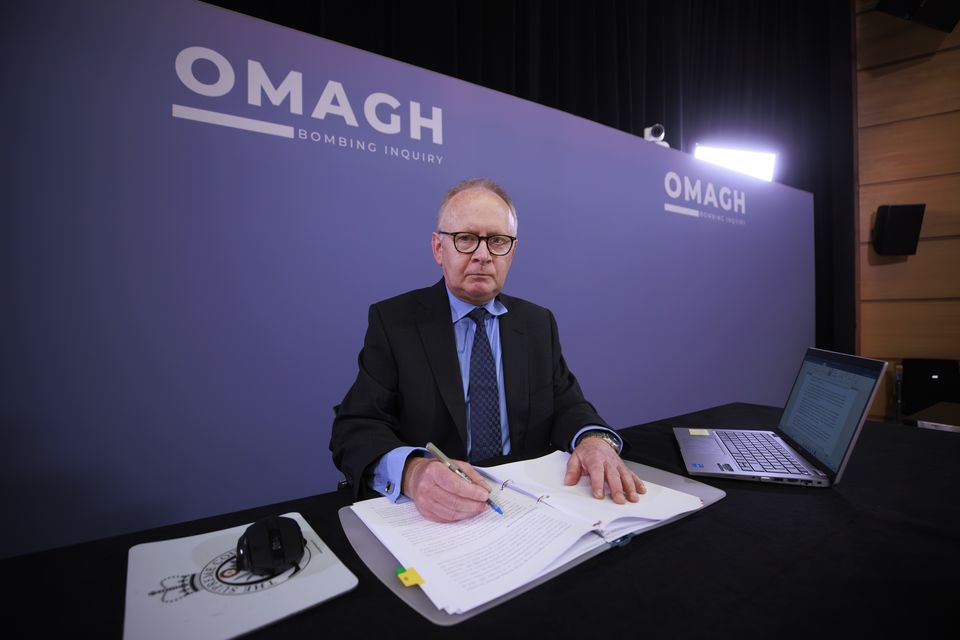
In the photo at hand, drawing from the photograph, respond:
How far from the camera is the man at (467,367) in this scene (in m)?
1.26

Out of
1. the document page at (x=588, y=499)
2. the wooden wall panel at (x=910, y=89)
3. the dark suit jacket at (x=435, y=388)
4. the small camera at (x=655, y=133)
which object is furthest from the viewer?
the wooden wall panel at (x=910, y=89)

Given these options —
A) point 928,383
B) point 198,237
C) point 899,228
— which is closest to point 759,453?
point 198,237

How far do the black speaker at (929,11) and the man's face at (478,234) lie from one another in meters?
5.04

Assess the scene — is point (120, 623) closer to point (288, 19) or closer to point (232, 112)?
point (232, 112)

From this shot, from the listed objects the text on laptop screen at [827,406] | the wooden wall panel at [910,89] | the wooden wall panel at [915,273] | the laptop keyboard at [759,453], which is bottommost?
the laptop keyboard at [759,453]

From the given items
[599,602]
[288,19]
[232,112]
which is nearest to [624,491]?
[599,602]

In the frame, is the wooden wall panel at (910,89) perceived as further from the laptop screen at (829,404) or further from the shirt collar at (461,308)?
the shirt collar at (461,308)

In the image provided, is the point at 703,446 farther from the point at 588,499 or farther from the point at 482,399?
the point at 482,399

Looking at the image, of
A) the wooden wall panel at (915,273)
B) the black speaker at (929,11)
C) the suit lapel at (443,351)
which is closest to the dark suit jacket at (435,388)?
the suit lapel at (443,351)

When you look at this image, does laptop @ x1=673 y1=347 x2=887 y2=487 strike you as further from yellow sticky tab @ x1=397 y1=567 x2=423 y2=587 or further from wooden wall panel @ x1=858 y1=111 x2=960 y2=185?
wooden wall panel @ x1=858 y1=111 x2=960 y2=185

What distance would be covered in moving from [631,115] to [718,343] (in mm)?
1941

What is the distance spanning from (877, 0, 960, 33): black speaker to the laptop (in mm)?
4771

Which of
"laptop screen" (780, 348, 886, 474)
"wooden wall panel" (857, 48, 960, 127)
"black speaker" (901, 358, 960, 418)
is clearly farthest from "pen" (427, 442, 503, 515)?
"wooden wall panel" (857, 48, 960, 127)

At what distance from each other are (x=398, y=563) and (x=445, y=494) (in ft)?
0.44
